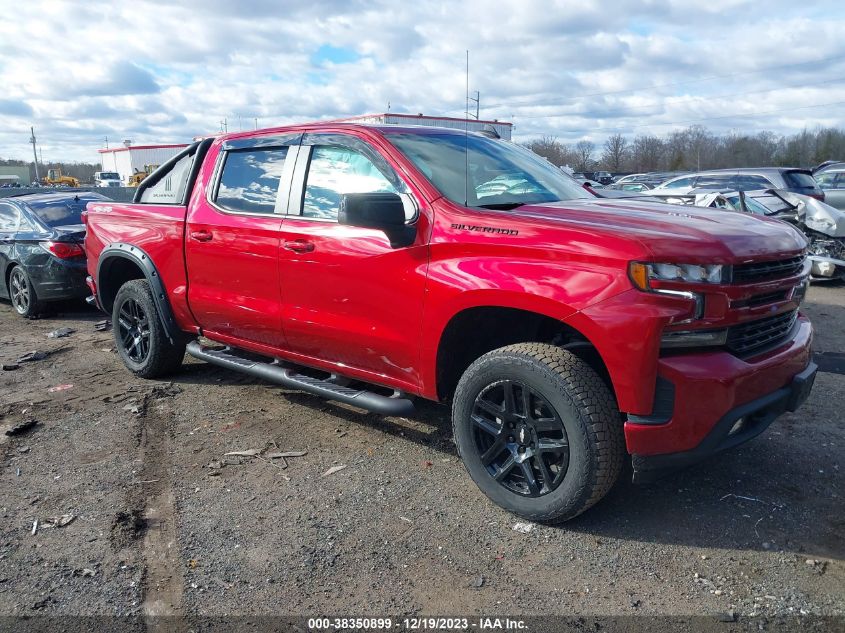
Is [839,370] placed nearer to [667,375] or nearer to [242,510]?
[667,375]

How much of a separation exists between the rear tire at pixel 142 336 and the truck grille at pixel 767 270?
4.16m

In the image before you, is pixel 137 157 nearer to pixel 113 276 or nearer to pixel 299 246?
pixel 113 276

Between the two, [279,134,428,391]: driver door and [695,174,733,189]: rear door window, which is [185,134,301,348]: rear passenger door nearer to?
[279,134,428,391]: driver door

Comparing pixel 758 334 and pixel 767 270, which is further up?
pixel 767 270

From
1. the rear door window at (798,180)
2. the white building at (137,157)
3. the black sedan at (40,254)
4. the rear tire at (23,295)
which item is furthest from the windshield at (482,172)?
the white building at (137,157)

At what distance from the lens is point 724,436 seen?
3.10 meters

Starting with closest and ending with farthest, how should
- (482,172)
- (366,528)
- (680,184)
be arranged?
(366,528) < (482,172) < (680,184)

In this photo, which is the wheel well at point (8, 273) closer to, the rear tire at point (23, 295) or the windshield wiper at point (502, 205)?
the rear tire at point (23, 295)

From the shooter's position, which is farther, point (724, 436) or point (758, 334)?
point (758, 334)

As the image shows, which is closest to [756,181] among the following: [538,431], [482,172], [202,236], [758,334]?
[482,172]

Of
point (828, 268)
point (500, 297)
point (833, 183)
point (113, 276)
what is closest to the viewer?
point (500, 297)

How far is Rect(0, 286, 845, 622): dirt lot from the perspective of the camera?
115 inches

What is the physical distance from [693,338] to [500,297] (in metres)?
0.88

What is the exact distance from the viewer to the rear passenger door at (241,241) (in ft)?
14.8
